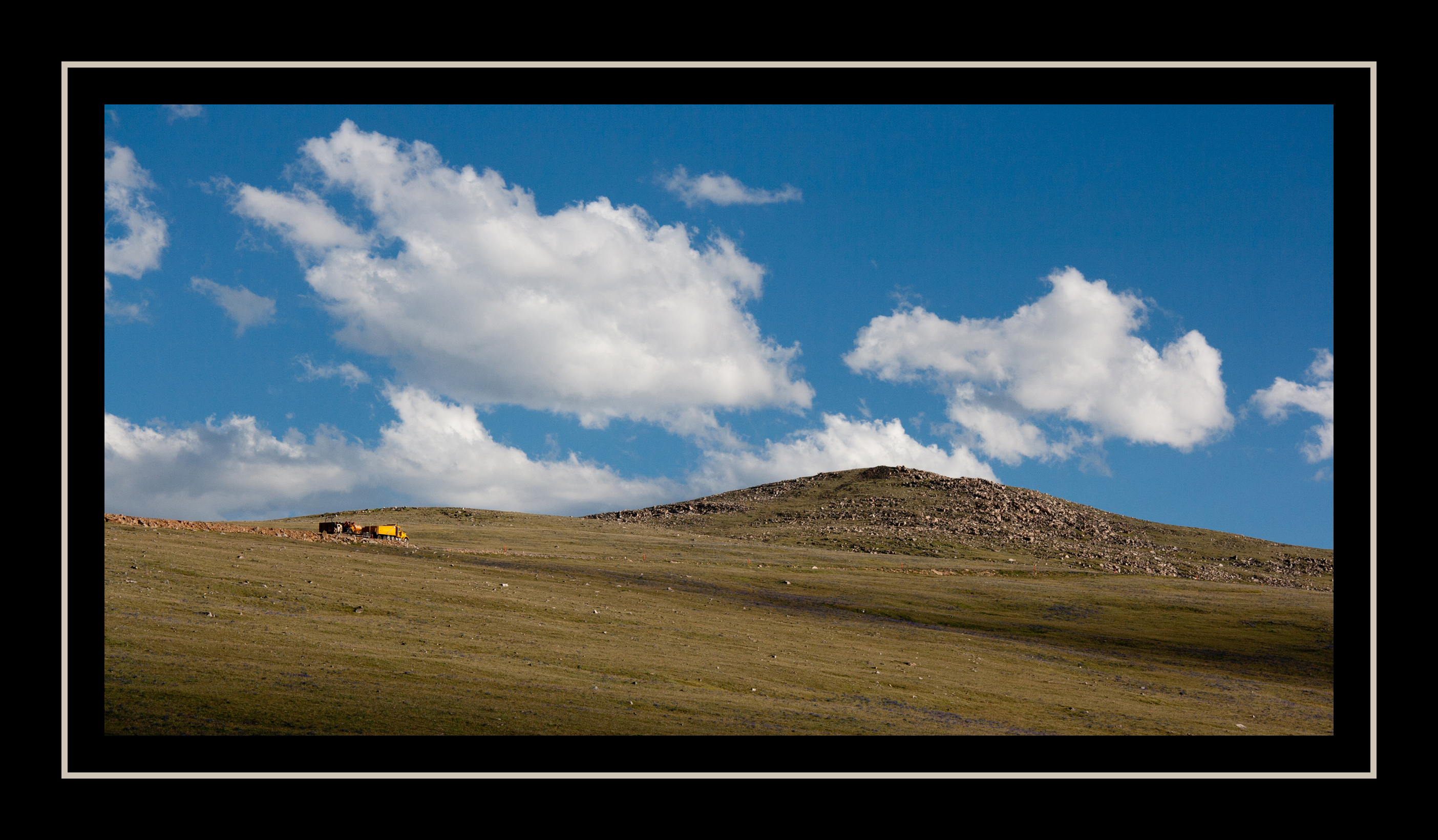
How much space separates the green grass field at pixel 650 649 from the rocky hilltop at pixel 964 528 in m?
27.8

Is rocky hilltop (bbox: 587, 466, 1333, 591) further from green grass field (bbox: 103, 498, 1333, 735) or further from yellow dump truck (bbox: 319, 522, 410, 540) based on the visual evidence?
yellow dump truck (bbox: 319, 522, 410, 540)

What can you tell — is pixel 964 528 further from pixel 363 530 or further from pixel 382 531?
pixel 363 530

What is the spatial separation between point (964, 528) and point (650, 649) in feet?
229

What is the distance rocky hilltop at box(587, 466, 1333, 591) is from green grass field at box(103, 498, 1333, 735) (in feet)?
91.1

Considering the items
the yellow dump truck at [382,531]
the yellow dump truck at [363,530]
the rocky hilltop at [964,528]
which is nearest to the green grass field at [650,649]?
the yellow dump truck at [382,531]

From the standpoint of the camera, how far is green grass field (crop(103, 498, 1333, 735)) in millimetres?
18016

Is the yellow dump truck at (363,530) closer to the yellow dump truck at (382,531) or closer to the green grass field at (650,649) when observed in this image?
the yellow dump truck at (382,531)

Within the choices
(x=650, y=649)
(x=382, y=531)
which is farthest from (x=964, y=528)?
(x=650, y=649)

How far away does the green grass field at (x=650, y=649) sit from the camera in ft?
59.1

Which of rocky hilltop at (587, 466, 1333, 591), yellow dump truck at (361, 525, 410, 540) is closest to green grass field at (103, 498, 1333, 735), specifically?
yellow dump truck at (361, 525, 410, 540)
